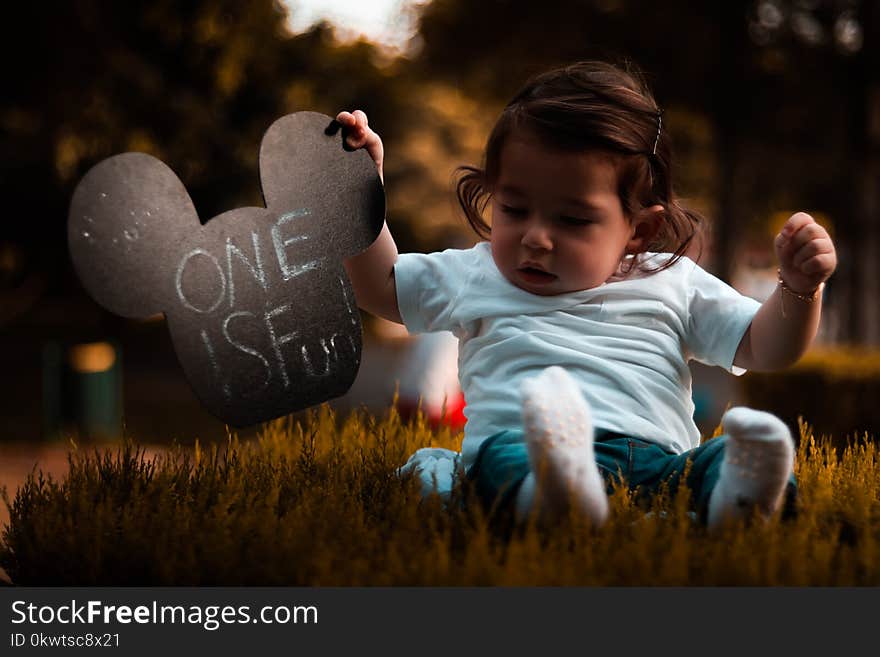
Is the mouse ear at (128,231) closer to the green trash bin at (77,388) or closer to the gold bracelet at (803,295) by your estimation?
the gold bracelet at (803,295)

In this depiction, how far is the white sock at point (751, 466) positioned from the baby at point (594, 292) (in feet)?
0.27

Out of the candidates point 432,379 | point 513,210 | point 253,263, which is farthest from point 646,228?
point 432,379

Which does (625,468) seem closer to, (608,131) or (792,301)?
(792,301)

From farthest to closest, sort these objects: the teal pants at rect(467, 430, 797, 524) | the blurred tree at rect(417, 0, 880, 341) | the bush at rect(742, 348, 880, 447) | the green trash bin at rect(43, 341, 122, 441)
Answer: the blurred tree at rect(417, 0, 880, 341) < the green trash bin at rect(43, 341, 122, 441) < the bush at rect(742, 348, 880, 447) < the teal pants at rect(467, 430, 797, 524)

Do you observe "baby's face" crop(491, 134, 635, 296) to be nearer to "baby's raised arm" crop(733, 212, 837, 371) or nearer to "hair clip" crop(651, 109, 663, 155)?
"hair clip" crop(651, 109, 663, 155)

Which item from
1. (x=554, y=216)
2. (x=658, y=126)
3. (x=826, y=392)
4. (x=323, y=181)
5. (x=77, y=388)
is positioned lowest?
(x=554, y=216)

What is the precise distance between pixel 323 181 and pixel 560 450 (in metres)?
1.01

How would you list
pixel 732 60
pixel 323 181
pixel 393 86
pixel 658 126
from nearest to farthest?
pixel 323 181 < pixel 658 126 < pixel 732 60 < pixel 393 86

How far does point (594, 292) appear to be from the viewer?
8.07 feet

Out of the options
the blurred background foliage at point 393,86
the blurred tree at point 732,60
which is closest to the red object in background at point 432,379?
the blurred background foliage at point 393,86

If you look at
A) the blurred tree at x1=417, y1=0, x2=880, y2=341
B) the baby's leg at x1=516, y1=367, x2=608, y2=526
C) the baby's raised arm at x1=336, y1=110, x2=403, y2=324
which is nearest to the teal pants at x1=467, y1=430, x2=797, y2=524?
the baby's leg at x1=516, y1=367, x2=608, y2=526

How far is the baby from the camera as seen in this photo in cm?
228

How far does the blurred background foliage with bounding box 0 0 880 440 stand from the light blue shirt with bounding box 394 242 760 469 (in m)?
6.28

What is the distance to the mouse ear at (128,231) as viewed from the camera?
2230 mm
